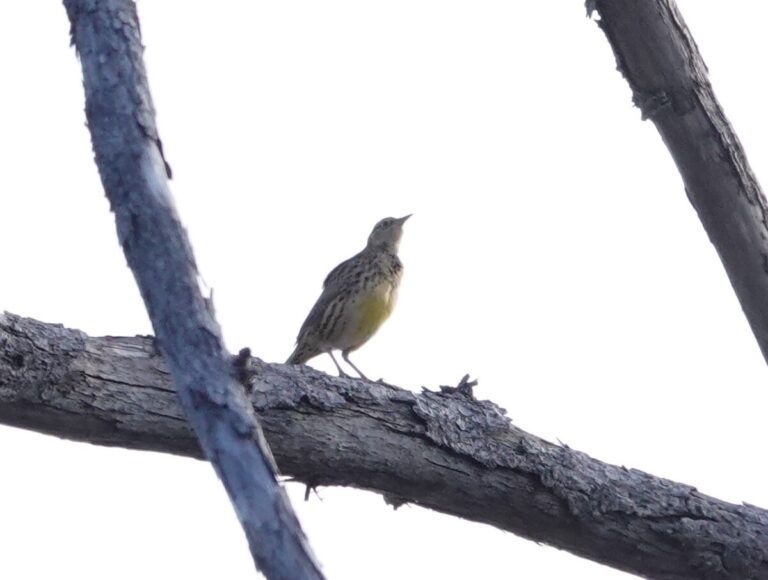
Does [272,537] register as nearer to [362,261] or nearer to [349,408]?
[349,408]

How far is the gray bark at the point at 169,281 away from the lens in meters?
4.55

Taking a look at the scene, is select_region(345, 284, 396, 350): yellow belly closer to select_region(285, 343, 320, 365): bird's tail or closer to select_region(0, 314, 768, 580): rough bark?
select_region(285, 343, 320, 365): bird's tail

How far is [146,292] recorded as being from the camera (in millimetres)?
4738

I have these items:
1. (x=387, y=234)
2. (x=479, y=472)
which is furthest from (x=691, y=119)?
(x=387, y=234)

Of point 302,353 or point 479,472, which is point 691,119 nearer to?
point 479,472

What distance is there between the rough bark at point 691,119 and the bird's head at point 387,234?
8828 mm

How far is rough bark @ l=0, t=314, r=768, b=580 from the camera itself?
6.40 m

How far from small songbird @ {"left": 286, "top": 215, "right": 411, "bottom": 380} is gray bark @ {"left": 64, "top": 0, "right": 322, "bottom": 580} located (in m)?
8.66

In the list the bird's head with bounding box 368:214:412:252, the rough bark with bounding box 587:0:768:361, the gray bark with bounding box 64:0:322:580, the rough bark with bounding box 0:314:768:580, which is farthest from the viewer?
the bird's head with bounding box 368:214:412:252

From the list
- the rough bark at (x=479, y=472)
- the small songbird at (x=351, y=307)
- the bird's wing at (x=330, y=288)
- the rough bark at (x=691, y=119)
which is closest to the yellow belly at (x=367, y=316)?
the small songbird at (x=351, y=307)

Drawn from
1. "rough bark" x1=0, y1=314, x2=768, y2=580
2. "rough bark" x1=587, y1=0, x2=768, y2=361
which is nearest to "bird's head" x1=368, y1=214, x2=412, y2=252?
"rough bark" x1=0, y1=314, x2=768, y2=580

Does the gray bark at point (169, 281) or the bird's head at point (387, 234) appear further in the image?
the bird's head at point (387, 234)

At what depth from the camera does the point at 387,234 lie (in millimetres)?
15336

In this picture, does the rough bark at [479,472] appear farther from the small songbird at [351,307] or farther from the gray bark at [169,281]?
the small songbird at [351,307]
